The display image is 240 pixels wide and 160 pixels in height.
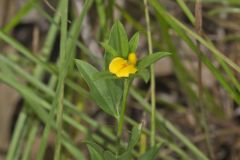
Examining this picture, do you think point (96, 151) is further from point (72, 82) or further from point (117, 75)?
point (72, 82)

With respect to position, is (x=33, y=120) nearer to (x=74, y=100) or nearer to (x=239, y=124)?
(x=74, y=100)

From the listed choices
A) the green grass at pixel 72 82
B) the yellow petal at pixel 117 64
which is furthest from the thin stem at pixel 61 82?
the yellow petal at pixel 117 64

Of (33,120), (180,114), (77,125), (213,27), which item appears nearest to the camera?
(77,125)

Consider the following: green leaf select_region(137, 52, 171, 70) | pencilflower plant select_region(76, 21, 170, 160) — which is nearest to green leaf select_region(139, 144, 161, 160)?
pencilflower plant select_region(76, 21, 170, 160)

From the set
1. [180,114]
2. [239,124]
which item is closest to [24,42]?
[180,114]

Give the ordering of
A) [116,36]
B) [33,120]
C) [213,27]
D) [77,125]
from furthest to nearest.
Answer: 1. [213,27]
2. [33,120]
3. [77,125]
4. [116,36]

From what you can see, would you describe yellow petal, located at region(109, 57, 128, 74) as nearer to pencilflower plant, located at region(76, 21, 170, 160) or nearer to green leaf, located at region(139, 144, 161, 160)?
pencilflower plant, located at region(76, 21, 170, 160)

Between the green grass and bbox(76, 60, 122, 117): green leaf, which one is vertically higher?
the green grass

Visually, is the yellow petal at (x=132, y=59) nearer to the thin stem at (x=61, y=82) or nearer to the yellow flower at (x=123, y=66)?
the yellow flower at (x=123, y=66)
